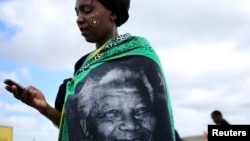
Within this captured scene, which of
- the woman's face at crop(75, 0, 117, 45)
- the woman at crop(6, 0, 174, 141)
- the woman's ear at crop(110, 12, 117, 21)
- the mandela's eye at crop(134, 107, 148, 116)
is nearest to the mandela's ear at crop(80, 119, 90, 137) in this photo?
the woman at crop(6, 0, 174, 141)

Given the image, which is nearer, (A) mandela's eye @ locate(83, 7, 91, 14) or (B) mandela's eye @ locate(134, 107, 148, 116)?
(B) mandela's eye @ locate(134, 107, 148, 116)

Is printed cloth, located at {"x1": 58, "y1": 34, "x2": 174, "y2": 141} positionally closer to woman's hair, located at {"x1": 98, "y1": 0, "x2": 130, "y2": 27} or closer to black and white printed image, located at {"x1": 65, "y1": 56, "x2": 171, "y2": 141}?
black and white printed image, located at {"x1": 65, "y1": 56, "x2": 171, "y2": 141}

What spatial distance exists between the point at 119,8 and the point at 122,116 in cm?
59

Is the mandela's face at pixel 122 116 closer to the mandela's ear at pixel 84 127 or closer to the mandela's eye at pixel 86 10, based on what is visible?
the mandela's ear at pixel 84 127

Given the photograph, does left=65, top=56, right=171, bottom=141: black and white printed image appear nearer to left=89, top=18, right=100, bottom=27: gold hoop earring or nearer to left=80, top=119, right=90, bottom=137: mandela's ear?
left=80, top=119, right=90, bottom=137: mandela's ear

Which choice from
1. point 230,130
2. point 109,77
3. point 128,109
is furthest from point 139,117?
point 230,130

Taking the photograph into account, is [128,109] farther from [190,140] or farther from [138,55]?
[190,140]

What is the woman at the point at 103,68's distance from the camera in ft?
5.81

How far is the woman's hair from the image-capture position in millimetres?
2014

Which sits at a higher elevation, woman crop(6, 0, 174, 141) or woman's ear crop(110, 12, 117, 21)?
woman's ear crop(110, 12, 117, 21)

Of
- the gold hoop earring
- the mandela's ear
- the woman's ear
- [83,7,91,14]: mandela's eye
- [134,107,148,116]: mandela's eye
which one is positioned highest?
[83,7,91,14]: mandela's eye

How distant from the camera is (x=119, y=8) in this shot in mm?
2062

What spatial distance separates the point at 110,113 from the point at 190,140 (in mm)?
14173

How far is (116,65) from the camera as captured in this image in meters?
1.82
